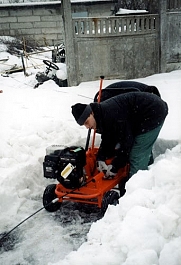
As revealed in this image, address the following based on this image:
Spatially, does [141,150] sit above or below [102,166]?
above

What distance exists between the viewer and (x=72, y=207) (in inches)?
152

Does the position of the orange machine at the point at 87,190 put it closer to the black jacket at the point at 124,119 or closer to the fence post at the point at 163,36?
the black jacket at the point at 124,119

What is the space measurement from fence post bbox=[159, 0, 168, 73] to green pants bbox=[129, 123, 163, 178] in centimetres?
523

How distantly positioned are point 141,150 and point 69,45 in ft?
15.2

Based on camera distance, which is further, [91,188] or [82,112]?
[91,188]

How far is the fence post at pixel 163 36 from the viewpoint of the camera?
8078 mm

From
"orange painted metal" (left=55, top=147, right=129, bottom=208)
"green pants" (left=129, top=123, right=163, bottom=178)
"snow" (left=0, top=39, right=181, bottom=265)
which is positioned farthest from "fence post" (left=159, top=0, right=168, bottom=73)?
"orange painted metal" (left=55, top=147, right=129, bottom=208)

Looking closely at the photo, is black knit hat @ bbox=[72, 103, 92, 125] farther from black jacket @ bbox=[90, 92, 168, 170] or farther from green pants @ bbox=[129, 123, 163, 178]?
green pants @ bbox=[129, 123, 163, 178]

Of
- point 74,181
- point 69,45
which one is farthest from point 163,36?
point 74,181

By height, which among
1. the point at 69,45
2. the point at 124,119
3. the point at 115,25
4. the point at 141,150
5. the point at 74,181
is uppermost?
the point at 115,25

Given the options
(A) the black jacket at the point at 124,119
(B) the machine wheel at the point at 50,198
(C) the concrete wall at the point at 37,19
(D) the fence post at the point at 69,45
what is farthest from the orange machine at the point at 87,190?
(C) the concrete wall at the point at 37,19

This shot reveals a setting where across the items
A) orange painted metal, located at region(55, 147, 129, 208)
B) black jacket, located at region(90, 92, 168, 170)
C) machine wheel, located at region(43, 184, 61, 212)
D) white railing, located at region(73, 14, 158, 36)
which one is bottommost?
machine wheel, located at region(43, 184, 61, 212)

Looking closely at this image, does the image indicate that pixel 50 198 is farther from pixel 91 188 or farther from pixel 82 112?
pixel 82 112

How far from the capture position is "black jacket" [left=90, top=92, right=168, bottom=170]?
3383 millimetres
